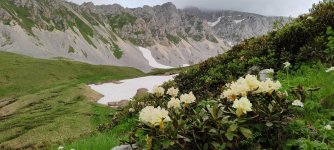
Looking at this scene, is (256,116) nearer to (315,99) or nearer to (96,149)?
(315,99)

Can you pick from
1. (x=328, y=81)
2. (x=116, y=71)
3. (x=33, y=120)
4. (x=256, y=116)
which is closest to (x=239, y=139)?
(x=256, y=116)

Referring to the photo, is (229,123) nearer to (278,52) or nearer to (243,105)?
(243,105)

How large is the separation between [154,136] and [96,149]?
629cm

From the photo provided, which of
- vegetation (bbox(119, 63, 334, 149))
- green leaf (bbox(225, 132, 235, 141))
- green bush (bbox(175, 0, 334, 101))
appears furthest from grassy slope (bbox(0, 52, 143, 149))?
green leaf (bbox(225, 132, 235, 141))

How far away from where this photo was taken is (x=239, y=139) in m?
6.81

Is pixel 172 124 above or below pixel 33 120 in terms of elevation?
above

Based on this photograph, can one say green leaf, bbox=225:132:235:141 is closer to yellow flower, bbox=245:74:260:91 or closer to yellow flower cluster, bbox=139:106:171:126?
yellow flower cluster, bbox=139:106:171:126

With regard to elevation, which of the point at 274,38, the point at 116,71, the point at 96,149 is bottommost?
the point at 116,71

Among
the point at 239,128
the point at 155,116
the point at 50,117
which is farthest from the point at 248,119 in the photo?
the point at 50,117

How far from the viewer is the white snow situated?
199 feet

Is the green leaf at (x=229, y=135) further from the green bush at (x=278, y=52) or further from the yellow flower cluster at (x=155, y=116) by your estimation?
the green bush at (x=278, y=52)

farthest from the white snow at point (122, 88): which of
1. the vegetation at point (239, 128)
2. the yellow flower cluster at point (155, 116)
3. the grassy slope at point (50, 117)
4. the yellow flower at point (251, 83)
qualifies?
the yellow flower cluster at point (155, 116)

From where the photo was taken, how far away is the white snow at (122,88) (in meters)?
60.8

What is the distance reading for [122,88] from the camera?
227 feet
